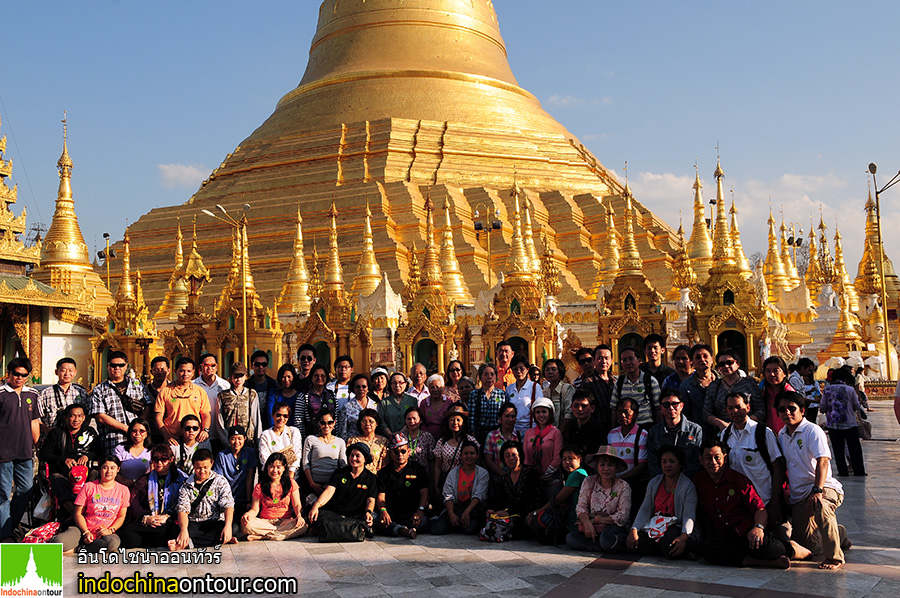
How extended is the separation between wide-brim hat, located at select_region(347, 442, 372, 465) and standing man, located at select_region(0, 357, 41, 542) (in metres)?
2.82

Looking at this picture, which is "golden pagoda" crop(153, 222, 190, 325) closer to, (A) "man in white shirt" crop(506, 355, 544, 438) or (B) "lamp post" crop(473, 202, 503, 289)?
(B) "lamp post" crop(473, 202, 503, 289)

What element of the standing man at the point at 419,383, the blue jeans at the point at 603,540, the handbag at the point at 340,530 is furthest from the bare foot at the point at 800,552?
the standing man at the point at 419,383

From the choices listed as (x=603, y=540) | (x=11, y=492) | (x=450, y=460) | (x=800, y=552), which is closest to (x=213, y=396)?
(x=11, y=492)

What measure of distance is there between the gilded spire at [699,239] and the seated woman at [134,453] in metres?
23.1

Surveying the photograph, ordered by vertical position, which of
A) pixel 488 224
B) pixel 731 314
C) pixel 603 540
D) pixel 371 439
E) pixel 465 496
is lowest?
pixel 603 540

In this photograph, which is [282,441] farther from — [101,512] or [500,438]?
[500,438]

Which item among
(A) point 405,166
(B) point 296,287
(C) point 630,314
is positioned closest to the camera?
(C) point 630,314

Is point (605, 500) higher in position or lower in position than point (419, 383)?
lower

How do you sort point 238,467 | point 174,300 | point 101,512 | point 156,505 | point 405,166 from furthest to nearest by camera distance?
point 405,166 → point 174,300 → point 238,467 → point 156,505 → point 101,512

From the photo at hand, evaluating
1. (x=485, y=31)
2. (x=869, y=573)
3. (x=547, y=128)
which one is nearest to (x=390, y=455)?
(x=869, y=573)

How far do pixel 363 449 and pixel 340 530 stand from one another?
786 mm

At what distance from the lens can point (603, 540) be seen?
6852 mm

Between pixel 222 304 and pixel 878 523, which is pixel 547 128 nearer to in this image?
pixel 222 304

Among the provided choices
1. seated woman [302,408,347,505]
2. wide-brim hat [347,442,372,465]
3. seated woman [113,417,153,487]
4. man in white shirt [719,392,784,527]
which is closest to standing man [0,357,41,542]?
seated woman [113,417,153,487]
